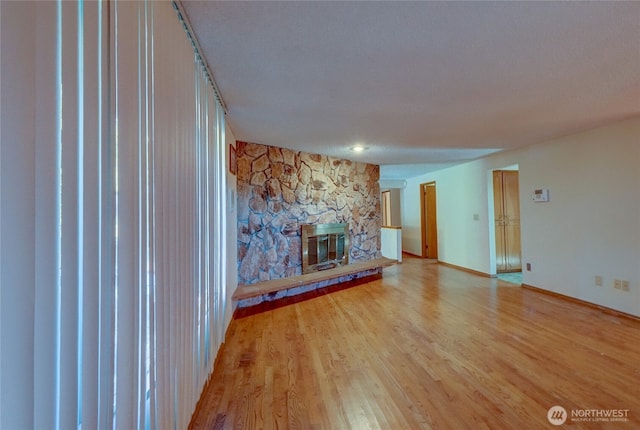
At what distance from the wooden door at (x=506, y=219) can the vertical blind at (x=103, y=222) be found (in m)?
5.65

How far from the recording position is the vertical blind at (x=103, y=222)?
1.94 feet

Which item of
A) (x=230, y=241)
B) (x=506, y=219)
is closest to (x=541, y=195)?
(x=506, y=219)

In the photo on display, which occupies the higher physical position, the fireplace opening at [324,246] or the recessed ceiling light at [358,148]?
the recessed ceiling light at [358,148]

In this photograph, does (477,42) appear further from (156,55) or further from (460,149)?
(460,149)

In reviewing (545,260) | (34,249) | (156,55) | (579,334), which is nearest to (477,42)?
(156,55)

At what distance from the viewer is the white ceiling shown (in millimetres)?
1417

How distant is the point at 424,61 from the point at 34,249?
2047 mm

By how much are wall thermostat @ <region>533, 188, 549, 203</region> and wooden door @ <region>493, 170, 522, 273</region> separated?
3.76ft

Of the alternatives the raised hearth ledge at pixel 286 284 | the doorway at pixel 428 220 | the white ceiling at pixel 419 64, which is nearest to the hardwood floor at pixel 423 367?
the raised hearth ledge at pixel 286 284

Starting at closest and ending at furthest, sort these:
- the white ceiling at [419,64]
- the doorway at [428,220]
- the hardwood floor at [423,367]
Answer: the white ceiling at [419,64], the hardwood floor at [423,367], the doorway at [428,220]

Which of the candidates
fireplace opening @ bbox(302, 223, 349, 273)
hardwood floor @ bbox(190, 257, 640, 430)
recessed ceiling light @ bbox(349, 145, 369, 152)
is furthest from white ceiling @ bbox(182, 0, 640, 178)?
hardwood floor @ bbox(190, 257, 640, 430)

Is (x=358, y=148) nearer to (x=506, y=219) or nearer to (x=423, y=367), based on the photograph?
(x=423, y=367)

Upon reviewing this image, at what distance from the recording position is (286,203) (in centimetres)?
430

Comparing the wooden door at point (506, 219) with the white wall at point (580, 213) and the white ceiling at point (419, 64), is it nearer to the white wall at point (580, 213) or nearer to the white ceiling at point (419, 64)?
the white wall at point (580, 213)
